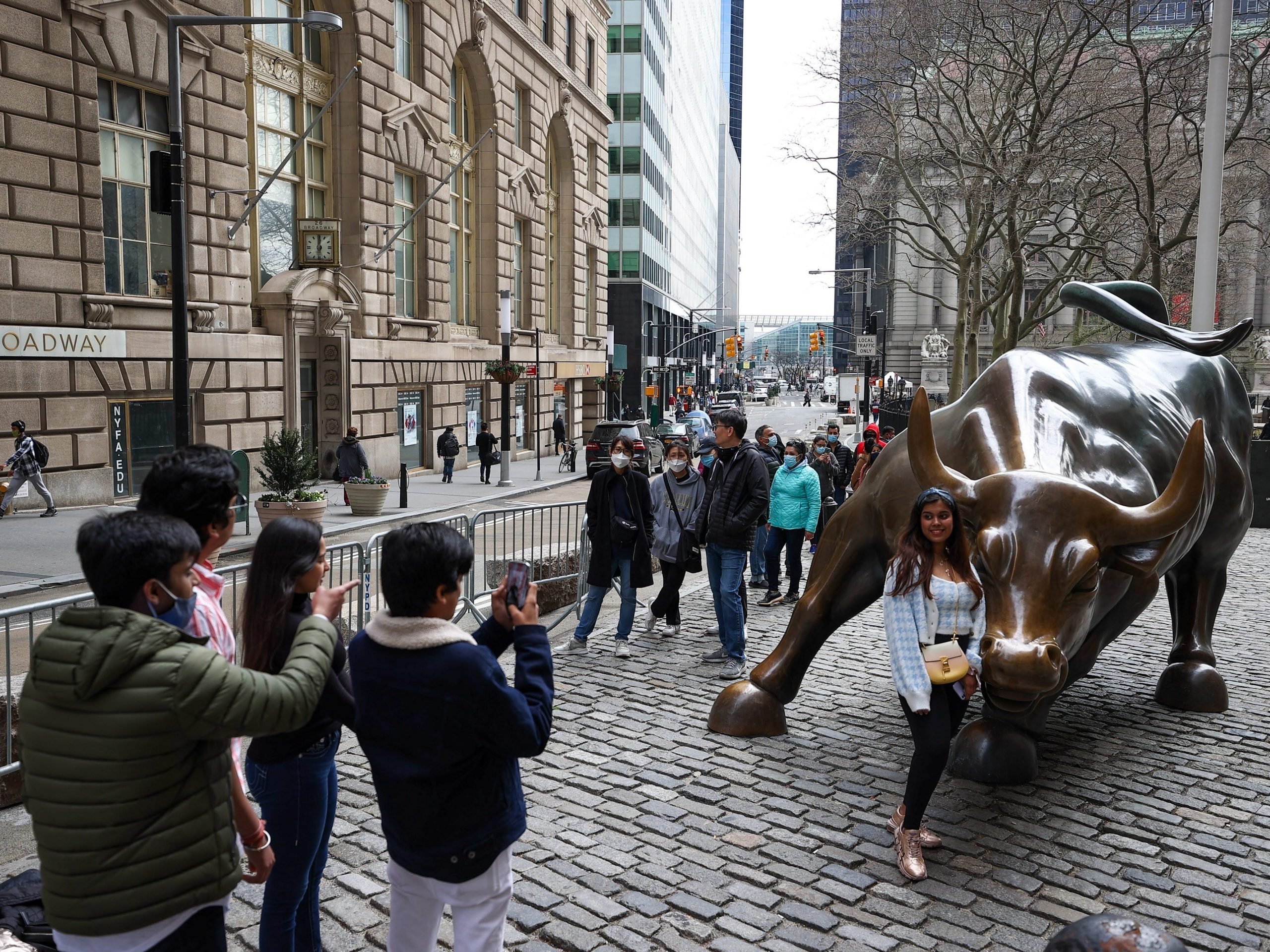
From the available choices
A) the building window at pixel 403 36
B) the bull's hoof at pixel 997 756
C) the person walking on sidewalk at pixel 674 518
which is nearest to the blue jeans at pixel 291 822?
the bull's hoof at pixel 997 756

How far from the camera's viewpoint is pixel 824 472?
14.4 metres

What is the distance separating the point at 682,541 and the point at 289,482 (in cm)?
1125

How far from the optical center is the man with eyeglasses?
3.26m

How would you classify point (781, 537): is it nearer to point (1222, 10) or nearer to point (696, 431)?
point (1222, 10)

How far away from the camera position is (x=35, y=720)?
2.61 meters

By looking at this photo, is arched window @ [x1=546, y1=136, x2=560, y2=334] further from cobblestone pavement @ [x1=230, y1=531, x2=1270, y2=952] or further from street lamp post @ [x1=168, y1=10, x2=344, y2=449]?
cobblestone pavement @ [x1=230, y1=531, x2=1270, y2=952]

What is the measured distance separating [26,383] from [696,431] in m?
18.5

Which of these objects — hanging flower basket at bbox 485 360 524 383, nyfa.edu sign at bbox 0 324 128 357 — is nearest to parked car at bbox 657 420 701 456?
hanging flower basket at bbox 485 360 524 383

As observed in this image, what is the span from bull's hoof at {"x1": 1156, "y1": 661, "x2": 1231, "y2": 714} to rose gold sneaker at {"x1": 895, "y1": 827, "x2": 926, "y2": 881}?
12.7 ft

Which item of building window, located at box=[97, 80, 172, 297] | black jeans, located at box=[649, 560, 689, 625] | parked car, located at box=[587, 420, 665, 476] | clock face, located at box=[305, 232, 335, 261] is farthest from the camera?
parked car, located at box=[587, 420, 665, 476]

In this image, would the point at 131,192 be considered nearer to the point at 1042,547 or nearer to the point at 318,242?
the point at 318,242

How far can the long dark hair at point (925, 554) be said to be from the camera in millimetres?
4953

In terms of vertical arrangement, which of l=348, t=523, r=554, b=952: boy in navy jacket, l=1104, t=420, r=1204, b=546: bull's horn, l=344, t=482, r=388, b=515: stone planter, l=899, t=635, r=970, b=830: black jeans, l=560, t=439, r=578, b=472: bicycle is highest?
l=1104, t=420, r=1204, b=546: bull's horn

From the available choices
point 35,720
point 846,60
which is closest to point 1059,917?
point 35,720
